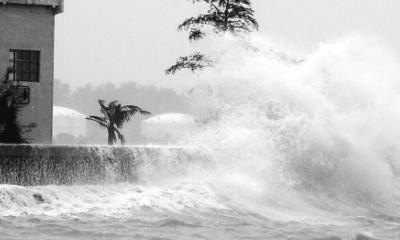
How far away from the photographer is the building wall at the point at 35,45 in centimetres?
2695

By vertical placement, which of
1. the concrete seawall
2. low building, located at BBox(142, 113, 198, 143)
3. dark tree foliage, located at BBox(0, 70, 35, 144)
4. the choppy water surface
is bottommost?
the choppy water surface

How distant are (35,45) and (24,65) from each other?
59 cm

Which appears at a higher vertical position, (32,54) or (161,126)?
(161,126)

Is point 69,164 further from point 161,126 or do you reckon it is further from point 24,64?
point 161,126

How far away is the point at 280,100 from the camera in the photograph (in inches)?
997

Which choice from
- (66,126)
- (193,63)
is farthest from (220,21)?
(66,126)

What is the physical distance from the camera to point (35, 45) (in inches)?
1078

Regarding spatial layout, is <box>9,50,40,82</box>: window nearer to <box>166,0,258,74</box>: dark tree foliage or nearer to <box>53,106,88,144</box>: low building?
<box>166,0,258,74</box>: dark tree foliage

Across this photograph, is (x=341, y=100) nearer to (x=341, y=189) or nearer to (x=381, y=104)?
(x=381, y=104)

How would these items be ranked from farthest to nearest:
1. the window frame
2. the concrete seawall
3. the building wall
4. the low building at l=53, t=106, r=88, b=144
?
1. the low building at l=53, t=106, r=88, b=144
2. the window frame
3. the building wall
4. the concrete seawall

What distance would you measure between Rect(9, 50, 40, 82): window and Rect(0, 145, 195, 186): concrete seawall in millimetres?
7100

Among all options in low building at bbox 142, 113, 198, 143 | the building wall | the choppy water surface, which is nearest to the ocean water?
the choppy water surface

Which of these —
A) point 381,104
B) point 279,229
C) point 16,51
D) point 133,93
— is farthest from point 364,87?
point 133,93

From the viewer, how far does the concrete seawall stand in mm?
18938
